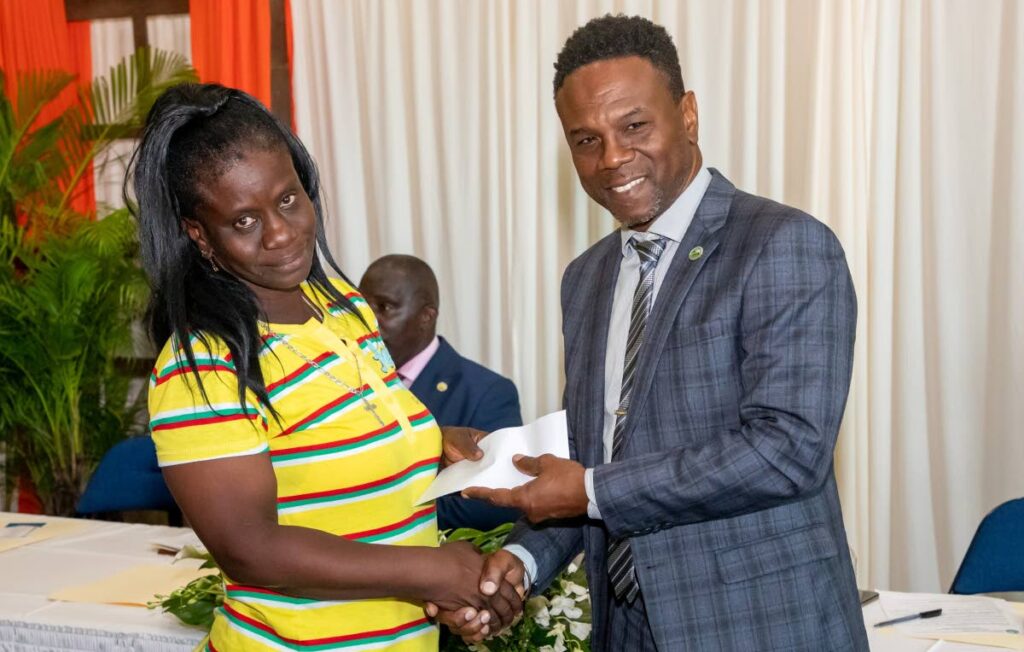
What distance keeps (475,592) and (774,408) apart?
0.66m

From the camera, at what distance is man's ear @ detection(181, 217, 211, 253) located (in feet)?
5.56

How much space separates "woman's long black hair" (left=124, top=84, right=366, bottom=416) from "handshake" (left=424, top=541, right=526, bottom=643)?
476mm

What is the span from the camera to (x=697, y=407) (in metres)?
1.79

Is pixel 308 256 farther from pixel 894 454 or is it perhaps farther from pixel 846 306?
pixel 894 454

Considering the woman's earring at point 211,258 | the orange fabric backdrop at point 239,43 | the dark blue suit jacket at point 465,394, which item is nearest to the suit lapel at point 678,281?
the woman's earring at point 211,258

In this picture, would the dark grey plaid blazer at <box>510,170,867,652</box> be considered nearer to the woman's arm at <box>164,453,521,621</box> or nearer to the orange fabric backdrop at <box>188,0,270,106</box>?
the woman's arm at <box>164,453,521,621</box>

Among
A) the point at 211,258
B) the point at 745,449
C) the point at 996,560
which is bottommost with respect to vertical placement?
the point at 996,560

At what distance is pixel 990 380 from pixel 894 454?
1.64 feet

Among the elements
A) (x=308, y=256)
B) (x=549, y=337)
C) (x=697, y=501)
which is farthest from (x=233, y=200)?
(x=549, y=337)

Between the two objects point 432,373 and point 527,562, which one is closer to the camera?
point 527,562

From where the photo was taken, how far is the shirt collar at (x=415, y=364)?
13.3ft

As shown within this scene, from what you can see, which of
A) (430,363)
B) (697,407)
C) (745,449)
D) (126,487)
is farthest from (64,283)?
(745,449)

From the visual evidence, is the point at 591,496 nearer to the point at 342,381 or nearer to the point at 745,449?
the point at 745,449

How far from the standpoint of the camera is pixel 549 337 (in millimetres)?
4930
